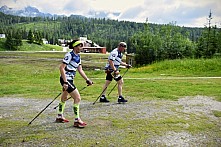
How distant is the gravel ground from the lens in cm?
638

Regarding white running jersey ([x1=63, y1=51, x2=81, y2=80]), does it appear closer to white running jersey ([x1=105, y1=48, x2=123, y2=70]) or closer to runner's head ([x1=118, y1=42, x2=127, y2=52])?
white running jersey ([x1=105, y1=48, x2=123, y2=70])

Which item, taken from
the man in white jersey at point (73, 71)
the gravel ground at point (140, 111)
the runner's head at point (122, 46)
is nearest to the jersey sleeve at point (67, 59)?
the man in white jersey at point (73, 71)

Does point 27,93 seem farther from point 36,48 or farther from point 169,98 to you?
point 36,48

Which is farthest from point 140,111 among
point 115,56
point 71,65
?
point 71,65

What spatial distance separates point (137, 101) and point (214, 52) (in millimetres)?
24918

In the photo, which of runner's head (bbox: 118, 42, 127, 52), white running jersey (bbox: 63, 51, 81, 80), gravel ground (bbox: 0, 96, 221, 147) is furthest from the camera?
runner's head (bbox: 118, 42, 127, 52)

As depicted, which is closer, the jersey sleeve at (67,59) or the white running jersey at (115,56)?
the jersey sleeve at (67,59)

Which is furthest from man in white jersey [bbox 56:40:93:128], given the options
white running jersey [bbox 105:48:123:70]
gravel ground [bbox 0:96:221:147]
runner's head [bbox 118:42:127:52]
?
runner's head [bbox 118:42:127:52]

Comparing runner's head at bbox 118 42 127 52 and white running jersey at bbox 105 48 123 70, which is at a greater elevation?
runner's head at bbox 118 42 127 52

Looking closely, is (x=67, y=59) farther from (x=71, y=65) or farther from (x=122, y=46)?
(x=122, y=46)

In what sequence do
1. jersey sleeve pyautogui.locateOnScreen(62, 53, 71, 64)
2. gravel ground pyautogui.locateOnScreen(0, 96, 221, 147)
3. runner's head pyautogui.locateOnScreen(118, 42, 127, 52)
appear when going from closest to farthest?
gravel ground pyautogui.locateOnScreen(0, 96, 221, 147) < jersey sleeve pyautogui.locateOnScreen(62, 53, 71, 64) < runner's head pyautogui.locateOnScreen(118, 42, 127, 52)

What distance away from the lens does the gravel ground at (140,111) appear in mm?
6379

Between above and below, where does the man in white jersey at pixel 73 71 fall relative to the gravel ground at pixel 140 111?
above

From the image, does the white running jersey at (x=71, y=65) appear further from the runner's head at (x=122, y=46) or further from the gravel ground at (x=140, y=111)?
the runner's head at (x=122, y=46)
